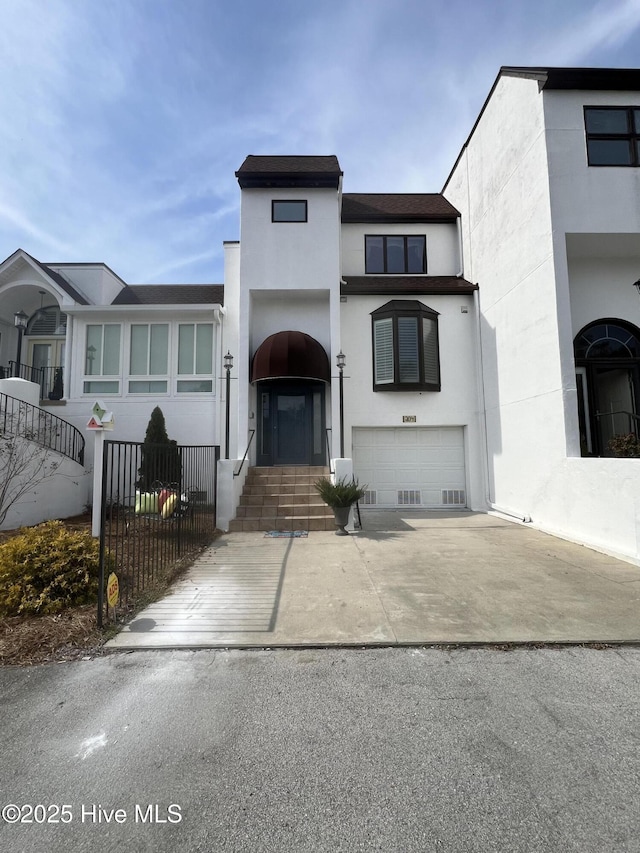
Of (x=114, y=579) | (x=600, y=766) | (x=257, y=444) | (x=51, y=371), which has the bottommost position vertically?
(x=600, y=766)

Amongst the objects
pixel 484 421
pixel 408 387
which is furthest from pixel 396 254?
pixel 484 421

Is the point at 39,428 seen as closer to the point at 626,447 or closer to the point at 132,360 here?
the point at 132,360

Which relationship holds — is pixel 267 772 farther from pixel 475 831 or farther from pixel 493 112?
pixel 493 112

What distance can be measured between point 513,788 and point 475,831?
347mm

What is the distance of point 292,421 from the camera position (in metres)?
11.5

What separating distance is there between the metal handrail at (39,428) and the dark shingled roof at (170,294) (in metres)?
4.96

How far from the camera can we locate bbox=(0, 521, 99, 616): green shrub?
3838mm

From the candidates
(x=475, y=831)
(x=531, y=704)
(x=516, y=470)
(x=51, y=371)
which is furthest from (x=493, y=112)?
(x=51, y=371)

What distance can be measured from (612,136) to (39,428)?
1455 cm

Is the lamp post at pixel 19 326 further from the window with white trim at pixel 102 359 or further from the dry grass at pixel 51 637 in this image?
the dry grass at pixel 51 637

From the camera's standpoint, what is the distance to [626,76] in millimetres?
8352

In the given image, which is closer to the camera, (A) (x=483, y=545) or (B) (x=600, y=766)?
(B) (x=600, y=766)

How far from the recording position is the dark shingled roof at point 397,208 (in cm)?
1273

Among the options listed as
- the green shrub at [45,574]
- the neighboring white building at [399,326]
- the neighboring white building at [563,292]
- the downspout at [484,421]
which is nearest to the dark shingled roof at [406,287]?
the neighboring white building at [399,326]
